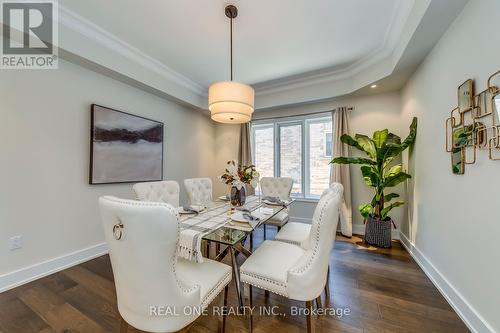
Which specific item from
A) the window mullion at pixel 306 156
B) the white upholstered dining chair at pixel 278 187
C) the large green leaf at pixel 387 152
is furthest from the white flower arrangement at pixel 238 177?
the window mullion at pixel 306 156

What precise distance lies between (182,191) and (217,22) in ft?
9.70

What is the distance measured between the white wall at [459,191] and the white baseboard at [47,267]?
389 centimetres

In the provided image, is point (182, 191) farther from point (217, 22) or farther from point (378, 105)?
point (378, 105)

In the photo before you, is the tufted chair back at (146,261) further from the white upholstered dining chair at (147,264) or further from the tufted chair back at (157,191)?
the tufted chair back at (157,191)

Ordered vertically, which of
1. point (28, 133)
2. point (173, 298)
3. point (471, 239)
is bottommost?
point (173, 298)

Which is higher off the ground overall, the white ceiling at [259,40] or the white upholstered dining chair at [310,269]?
the white ceiling at [259,40]

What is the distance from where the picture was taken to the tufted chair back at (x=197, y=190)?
272 centimetres

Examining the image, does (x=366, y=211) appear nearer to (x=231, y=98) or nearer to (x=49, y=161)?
(x=231, y=98)

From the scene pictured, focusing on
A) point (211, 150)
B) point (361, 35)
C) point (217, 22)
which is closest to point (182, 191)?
point (211, 150)

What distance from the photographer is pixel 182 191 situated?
13.4 feet

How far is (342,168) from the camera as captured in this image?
3631mm

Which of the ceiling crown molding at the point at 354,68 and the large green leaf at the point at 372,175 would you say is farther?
the large green leaf at the point at 372,175

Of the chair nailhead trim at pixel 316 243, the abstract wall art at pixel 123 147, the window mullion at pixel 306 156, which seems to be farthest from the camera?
the window mullion at pixel 306 156

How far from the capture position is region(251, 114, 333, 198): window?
4020 mm
